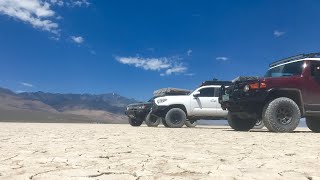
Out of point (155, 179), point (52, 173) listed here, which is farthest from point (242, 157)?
point (52, 173)

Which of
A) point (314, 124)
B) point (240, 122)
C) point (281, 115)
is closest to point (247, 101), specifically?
point (281, 115)

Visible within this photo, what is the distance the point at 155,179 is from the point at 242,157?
73.8 inches

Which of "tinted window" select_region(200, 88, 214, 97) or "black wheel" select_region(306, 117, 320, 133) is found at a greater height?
"tinted window" select_region(200, 88, 214, 97)

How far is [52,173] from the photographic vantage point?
419cm

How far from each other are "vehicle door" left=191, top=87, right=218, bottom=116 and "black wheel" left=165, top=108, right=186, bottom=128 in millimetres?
551

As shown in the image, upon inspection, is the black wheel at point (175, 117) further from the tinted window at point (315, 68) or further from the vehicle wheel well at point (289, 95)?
the tinted window at point (315, 68)

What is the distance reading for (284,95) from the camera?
1107 centimetres

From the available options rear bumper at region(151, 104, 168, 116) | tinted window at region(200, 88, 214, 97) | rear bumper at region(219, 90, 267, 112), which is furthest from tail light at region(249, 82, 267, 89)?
rear bumper at region(151, 104, 168, 116)

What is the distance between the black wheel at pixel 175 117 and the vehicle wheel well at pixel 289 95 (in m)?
4.80

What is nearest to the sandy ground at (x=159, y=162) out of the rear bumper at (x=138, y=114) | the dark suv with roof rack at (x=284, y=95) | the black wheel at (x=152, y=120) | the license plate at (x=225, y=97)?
the dark suv with roof rack at (x=284, y=95)

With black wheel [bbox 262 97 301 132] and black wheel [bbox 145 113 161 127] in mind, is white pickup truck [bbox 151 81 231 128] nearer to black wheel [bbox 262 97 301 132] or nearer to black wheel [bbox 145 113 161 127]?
black wheel [bbox 145 113 161 127]

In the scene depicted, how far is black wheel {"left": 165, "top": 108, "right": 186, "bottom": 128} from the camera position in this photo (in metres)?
15.2

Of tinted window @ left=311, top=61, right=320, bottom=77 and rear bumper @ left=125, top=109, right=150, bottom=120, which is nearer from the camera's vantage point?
tinted window @ left=311, top=61, right=320, bottom=77

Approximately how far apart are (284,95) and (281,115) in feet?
2.17
